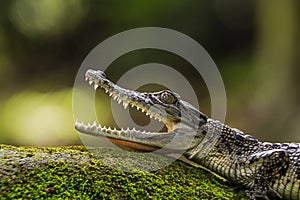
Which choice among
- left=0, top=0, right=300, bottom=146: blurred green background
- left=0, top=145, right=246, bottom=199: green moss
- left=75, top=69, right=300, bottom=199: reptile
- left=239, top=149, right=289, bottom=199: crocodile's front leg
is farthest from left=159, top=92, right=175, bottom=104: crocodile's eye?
left=0, top=0, right=300, bottom=146: blurred green background

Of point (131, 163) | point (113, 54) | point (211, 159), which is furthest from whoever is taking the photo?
point (113, 54)

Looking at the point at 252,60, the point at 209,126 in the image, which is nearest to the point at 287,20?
the point at 252,60

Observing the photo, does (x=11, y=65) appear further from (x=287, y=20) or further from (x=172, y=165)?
(x=172, y=165)

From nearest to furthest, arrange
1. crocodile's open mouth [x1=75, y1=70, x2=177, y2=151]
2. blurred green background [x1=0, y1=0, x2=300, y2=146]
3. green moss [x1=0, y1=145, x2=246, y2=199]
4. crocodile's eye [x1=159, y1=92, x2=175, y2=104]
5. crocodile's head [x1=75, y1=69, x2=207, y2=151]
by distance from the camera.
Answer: green moss [x1=0, y1=145, x2=246, y2=199] < crocodile's open mouth [x1=75, y1=70, x2=177, y2=151] < crocodile's head [x1=75, y1=69, x2=207, y2=151] < crocodile's eye [x1=159, y1=92, x2=175, y2=104] < blurred green background [x1=0, y1=0, x2=300, y2=146]

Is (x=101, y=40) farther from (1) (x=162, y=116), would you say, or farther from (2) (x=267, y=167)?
(2) (x=267, y=167)

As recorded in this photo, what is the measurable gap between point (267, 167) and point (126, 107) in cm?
140

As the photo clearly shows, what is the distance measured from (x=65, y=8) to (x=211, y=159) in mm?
18546

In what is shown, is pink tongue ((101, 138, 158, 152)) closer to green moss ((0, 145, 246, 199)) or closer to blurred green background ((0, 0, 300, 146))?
green moss ((0, 145, 246, 199))

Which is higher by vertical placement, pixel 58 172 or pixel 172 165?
pixel 172 165

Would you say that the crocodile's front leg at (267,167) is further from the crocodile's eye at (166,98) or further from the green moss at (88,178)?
the crocodile's eye at (166,98)

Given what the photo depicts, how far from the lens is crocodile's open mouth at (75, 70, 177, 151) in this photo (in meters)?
4.12

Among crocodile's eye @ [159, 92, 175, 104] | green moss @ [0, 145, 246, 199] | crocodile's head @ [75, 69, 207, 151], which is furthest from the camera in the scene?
crocodile's eye @ [159, 92, 175, 104]

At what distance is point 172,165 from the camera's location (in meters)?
4.04

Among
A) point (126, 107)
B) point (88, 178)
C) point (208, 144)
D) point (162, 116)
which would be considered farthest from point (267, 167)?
point (88, 178)
